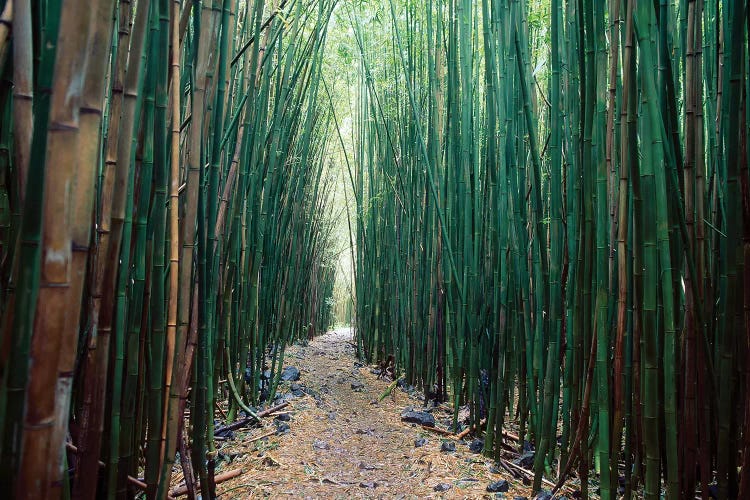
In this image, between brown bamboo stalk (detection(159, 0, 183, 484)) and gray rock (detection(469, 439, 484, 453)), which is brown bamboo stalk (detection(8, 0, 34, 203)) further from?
gray rock (detection(469, 439, 484, 453))

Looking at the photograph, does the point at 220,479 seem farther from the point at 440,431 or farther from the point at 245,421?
the point at 440,431

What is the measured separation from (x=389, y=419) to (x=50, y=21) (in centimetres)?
199

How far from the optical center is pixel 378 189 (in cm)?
360

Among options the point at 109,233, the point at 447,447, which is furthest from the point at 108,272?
the point at 447,447

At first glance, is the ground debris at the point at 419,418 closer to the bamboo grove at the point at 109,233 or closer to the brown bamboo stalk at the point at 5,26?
the bamboo grove at the point at 109,233

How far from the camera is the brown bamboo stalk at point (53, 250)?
14.5 inches

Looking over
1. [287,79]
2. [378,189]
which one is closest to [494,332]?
[287,79]

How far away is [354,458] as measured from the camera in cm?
167

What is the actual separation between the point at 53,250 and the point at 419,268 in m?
2.26

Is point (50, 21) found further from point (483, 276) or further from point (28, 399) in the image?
point (483, 276)

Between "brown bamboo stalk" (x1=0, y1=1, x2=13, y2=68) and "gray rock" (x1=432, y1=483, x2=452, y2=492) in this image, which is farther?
"gray rock" (x1=432, y1=483, x2=452, y2=492)

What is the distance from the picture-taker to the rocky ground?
1.36 metres

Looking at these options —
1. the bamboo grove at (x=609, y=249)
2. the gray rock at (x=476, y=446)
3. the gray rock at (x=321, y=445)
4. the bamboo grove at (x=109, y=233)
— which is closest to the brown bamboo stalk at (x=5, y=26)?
the bamboo grove at (x=109, y=233)

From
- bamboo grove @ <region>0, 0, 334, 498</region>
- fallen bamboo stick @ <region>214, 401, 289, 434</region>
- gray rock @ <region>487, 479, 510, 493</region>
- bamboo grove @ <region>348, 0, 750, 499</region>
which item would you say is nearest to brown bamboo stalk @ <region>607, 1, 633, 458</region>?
bamboo grove @ <region>348, 0, 750, 499</region>
